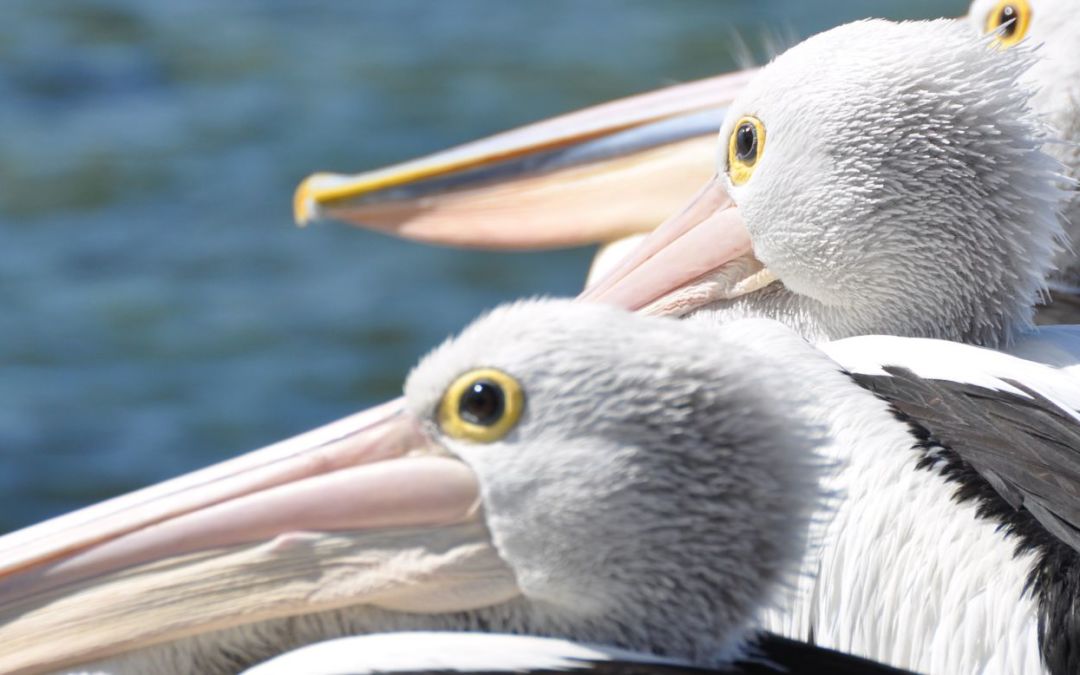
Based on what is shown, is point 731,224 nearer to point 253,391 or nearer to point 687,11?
point 253,391

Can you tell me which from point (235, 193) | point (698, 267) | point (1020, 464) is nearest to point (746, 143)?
point (698, 267)

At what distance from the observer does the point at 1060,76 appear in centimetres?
271

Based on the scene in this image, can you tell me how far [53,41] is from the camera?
250 inches

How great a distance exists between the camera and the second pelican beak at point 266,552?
171 centimetres

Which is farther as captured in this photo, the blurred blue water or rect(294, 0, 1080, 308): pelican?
the blurred blue water

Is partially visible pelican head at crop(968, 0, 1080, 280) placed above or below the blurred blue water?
below

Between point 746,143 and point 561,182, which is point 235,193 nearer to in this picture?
point 561,182

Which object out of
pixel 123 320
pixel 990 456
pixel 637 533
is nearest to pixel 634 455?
→ pixel 637 533

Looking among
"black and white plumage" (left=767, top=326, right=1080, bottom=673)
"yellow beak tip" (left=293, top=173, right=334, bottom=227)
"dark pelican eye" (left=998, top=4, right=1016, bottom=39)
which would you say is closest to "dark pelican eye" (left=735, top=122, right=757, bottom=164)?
"black and white plumage" (left=767, top=326, right=1080, bottom=673)

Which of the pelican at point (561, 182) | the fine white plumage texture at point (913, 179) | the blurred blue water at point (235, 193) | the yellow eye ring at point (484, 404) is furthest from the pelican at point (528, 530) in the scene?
the blurred blue water at point (235, 193)

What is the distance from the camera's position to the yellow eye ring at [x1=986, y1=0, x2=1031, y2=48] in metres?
2.76

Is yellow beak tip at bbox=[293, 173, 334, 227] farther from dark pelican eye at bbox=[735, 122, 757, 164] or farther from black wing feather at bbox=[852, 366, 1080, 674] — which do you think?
black wing feather at bbox=[852, 366, 1080, 674]

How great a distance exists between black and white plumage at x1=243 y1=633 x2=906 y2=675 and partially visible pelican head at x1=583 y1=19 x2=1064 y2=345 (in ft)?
2.42

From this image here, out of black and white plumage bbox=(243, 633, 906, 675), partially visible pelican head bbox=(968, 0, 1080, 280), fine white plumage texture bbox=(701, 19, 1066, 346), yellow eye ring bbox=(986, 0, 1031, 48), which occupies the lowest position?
black and white plumage bbox=(243, 633, 906, 675)
